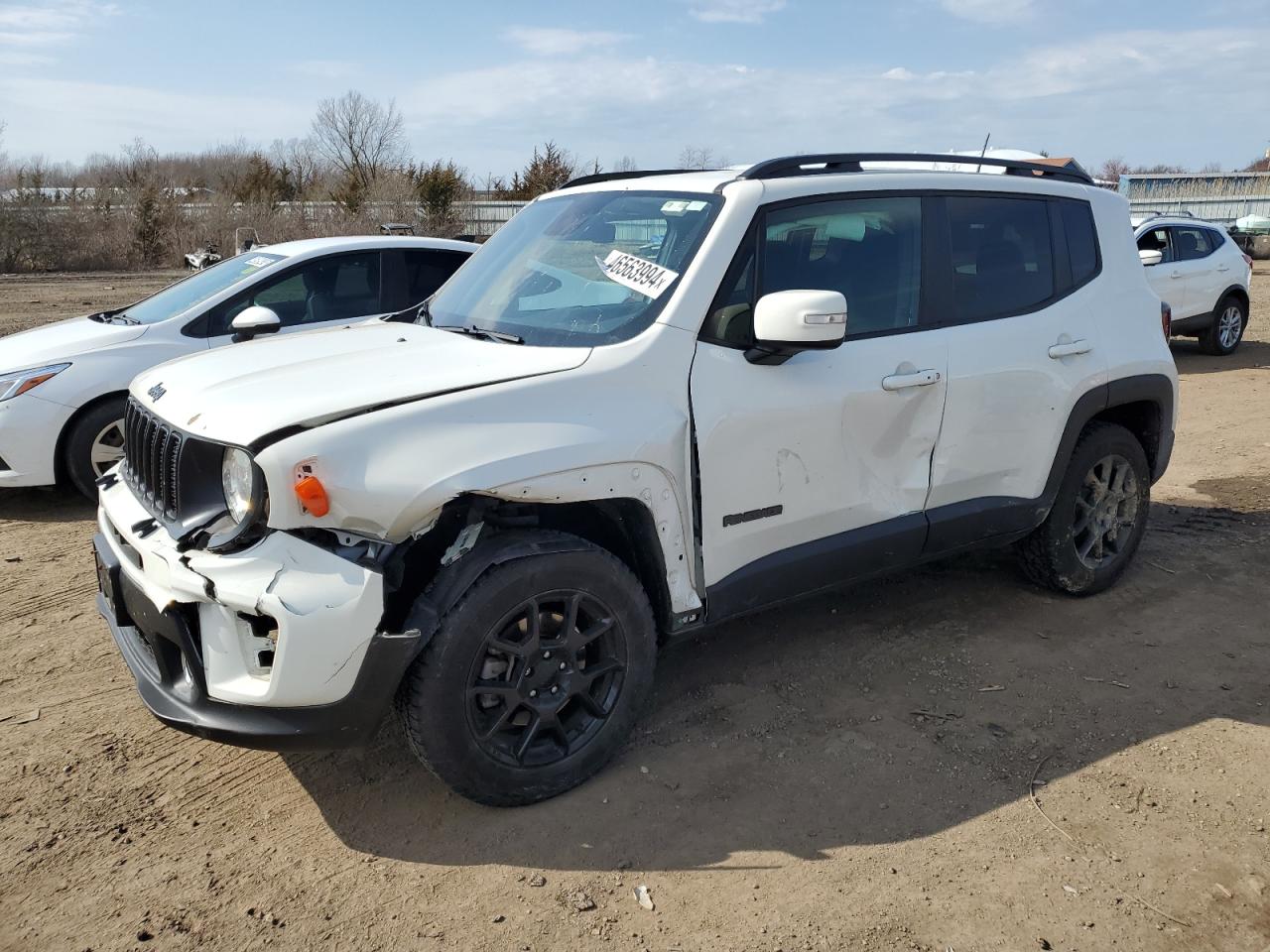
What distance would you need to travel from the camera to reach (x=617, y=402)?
3.19 metres

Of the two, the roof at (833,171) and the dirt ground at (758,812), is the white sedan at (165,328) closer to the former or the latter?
the dirt ground at (758,812)

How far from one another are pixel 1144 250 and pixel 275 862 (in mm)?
12604

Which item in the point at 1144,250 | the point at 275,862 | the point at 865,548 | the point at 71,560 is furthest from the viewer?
the point at 1144,250

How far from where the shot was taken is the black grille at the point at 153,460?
3.11 m

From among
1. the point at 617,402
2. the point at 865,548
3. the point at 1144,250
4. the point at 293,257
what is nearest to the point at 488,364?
the point at 617,402

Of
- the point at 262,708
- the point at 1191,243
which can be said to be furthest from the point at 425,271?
the point at 1191,243

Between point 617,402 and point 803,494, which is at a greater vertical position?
point 617,402

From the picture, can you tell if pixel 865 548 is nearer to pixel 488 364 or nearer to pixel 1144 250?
pixel 488 364

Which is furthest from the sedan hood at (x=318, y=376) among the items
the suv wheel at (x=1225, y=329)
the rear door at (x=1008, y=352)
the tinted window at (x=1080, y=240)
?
the suv wheel at (x=1225, y=329)

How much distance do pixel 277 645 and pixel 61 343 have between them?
4823mm

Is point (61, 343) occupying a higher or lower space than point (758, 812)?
higher

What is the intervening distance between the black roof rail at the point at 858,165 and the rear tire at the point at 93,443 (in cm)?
458

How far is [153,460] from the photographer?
10.7ft

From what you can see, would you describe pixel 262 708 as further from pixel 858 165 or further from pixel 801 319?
pixel 858 165
